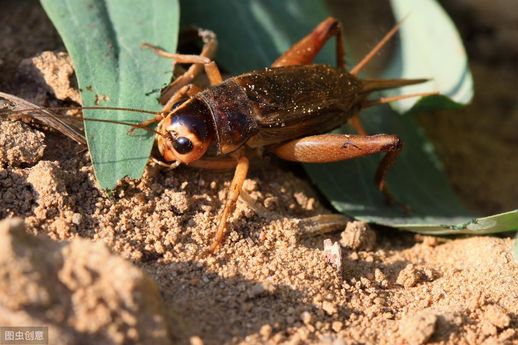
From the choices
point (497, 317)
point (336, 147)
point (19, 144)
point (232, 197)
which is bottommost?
point (497, 317)

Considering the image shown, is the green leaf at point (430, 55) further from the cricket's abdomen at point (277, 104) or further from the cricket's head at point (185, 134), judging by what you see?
the cricket's head at point (185, 134)

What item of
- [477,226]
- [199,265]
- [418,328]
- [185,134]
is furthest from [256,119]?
[418,328]

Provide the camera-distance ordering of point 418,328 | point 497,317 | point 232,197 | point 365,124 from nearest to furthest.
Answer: point 418,328, point 497,317, point 232,197, point 365,124

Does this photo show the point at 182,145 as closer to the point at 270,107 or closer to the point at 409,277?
the point at 270,107

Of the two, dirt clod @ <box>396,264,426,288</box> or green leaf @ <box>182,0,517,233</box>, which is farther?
green leaf @ <box>182,0,517,233</box>

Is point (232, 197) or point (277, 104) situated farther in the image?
point (277, 104)

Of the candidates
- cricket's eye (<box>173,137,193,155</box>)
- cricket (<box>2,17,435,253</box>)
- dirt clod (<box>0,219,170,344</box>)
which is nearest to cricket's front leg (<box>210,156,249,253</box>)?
cricket (<box>2,17,435,253</box>)

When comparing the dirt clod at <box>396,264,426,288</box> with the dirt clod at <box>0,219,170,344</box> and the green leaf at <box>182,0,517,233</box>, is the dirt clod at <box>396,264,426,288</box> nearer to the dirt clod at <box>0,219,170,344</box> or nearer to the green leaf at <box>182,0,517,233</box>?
the green leaf at <box>182,0,517,233</box>
